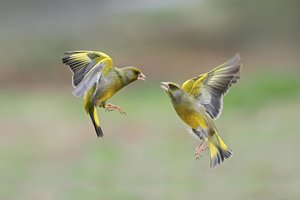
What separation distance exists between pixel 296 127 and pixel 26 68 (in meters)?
10.9

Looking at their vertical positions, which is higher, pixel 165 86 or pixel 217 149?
pixel 165 86

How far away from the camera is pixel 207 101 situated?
17.7ft

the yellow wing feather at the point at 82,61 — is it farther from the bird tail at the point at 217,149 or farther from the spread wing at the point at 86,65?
the bird tail at the point at 217,149

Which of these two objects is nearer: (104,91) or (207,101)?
(104,91)

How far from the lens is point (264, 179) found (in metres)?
16.0

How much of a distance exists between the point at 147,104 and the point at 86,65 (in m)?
18.8

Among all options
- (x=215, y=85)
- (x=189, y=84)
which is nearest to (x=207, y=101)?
(x=215, y=85)

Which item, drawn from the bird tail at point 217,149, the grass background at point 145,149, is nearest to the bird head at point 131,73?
the bird tail at point 217,149

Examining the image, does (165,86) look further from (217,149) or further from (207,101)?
(217,149)

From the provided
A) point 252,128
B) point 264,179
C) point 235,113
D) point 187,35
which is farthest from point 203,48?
point 264,179

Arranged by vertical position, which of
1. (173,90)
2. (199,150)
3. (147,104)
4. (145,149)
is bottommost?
(199,150)

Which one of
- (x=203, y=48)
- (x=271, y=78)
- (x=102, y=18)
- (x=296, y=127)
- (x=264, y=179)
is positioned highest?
(x=102, y=18)

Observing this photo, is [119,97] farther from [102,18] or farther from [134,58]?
[102,18]

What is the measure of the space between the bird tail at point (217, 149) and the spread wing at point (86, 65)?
0.86m
